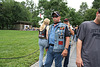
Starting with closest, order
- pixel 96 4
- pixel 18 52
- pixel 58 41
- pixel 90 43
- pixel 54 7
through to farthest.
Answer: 1. pixel 90 43
2. pixel 58 41
3. pixel 18 52
4. pixel 54 7
5. pixel 96 4

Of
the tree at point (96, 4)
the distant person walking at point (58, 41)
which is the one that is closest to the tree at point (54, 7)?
the tree at point (96, 4)

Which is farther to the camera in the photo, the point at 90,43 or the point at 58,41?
the point at 58,41

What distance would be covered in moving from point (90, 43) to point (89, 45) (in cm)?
4

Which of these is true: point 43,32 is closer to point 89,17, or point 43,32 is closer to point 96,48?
point 96,48

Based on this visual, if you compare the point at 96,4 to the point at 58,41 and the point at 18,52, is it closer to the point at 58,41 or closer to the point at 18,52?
the point at 18,52

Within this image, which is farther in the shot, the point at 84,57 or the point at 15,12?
the point at 15,12

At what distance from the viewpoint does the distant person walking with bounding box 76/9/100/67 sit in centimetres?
170

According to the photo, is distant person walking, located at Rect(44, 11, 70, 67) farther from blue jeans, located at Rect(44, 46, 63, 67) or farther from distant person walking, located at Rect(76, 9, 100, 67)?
distant person walking, located at Rect(76, 9, 100, 67)

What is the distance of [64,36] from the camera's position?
8.39 ft

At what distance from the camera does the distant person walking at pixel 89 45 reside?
1.70 m

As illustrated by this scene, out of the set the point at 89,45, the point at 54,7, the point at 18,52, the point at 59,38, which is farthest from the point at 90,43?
the point at 54,7

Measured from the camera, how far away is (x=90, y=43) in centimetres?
176

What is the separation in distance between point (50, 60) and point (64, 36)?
0.73 m

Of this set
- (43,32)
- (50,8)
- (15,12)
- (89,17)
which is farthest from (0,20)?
(43,32)
